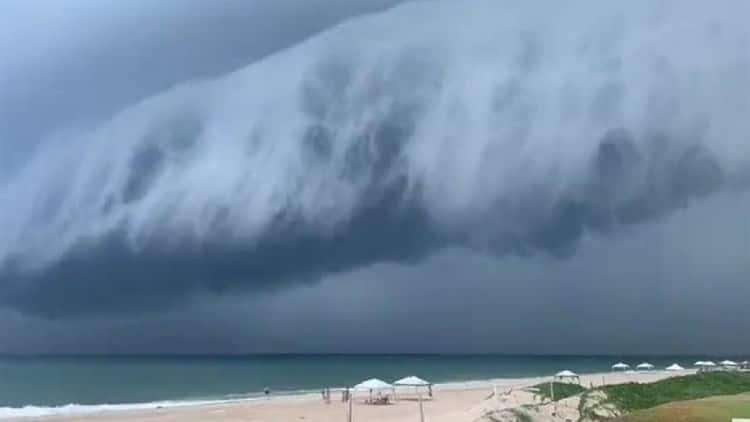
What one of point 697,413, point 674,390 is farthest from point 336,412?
point 697,413

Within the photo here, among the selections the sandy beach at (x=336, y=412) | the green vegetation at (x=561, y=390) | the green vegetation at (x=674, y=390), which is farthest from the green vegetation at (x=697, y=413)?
the green vegetation at (x=561, y=390)

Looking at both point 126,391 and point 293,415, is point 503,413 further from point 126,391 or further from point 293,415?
point 126,391

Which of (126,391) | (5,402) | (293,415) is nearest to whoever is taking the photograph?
(293,415)

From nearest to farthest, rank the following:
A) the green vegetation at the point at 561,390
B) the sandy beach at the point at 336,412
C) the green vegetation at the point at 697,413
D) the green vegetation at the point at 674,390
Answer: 1. the green vegetation at the point at 697,413
2. the green vegetation at the point at 674,390
3. the sandy beach at the point at 336,412
4. the green vegetation at the point at 561,390

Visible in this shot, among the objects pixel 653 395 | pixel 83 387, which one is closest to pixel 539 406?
pixel 653 395

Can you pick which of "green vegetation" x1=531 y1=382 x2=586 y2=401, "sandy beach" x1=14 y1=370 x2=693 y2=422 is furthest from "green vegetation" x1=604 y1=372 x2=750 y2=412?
"green vegetation" x1=531 y1=382 x2=586 y2=401

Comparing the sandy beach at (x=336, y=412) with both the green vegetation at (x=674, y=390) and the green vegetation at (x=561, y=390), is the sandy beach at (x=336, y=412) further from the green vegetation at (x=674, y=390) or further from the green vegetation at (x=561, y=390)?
the green vegetation at (x=674, y=390)
